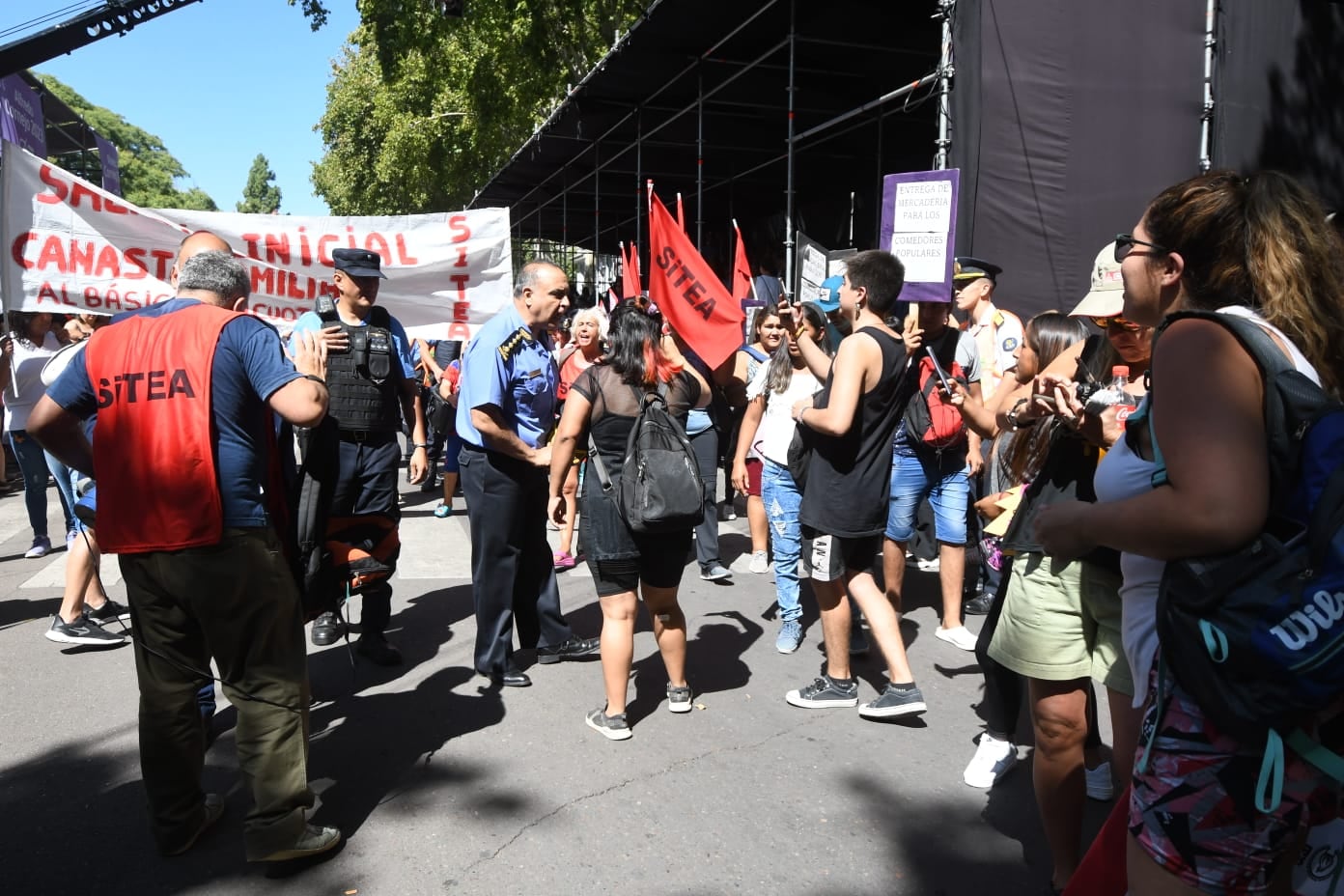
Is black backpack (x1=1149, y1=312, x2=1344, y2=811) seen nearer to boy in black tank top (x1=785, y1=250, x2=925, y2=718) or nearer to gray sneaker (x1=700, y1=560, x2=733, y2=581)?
boy in black tank top (x1=785, y1=250, x2=925, y2=718)

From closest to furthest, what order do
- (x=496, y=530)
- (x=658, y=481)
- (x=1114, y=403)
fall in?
→ (x=1114, y=403), (x=658, y=481), (x=496, y=530)

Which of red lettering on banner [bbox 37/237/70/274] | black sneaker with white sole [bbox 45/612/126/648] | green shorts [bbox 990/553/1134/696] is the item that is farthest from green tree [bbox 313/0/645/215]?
green shorts [bbox 990/553/1134/696]

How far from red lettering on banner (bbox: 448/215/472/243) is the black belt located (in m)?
1.84

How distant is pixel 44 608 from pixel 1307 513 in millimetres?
6649

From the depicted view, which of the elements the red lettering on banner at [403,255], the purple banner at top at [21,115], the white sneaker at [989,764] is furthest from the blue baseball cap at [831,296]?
the purple banner at top at [21,115]

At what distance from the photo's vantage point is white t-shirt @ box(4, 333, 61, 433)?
271 inches

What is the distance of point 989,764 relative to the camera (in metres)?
3.58

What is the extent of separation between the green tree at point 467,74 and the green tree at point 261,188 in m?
97.0

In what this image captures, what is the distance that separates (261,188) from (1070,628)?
135 m

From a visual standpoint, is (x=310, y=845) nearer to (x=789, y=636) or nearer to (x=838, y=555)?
(x=838, y=555)

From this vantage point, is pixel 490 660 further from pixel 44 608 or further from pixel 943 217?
pixel 943 217

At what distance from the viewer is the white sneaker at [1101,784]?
3.46m

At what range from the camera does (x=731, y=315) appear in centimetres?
719

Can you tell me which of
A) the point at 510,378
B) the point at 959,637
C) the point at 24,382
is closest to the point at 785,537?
the point at 959,637
